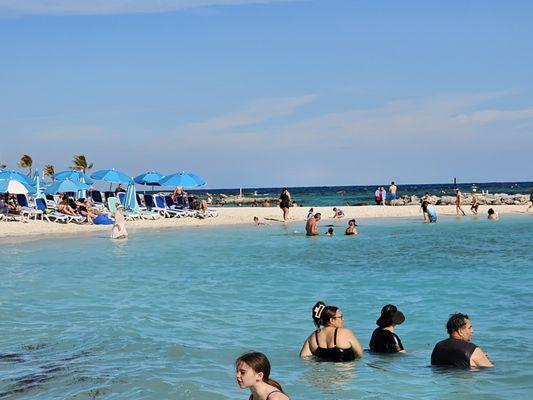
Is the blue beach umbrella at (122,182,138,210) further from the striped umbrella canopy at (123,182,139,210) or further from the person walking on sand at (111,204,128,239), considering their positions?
the person walking on sand at (111,204,128,239)

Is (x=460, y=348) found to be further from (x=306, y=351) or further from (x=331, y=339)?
(x=306, y=351)

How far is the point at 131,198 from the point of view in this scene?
35.4 m

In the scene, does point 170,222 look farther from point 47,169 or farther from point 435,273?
point 47,169

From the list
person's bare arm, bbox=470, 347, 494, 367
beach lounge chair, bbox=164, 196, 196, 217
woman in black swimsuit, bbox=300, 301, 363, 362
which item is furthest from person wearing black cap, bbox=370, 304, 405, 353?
beach lounge chair, bbox=164, 196, 196, 217

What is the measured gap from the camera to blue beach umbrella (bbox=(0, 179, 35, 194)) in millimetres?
31391

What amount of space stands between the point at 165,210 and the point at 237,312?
25.0 metres

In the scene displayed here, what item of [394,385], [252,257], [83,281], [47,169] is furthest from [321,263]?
[47,169]

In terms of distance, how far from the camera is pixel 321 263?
64.5 ft

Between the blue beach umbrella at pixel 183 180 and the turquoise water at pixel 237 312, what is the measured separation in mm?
12480

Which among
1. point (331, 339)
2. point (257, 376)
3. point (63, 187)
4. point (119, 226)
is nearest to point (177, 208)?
point (63, 187)

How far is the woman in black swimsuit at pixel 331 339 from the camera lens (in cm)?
812

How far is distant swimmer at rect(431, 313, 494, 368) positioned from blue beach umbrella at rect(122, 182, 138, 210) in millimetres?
28304

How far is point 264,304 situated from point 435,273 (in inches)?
234

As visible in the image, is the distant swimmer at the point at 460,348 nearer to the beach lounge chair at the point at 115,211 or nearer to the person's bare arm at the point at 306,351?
the person's bare arm at the point at 306,351
